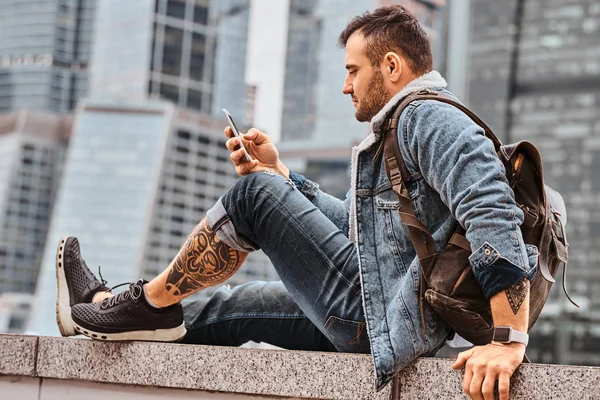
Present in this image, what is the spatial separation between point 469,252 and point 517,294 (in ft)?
0.60

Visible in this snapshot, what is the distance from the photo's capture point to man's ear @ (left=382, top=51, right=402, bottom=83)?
261 centimetres

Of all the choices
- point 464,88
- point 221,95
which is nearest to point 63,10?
point 221,95

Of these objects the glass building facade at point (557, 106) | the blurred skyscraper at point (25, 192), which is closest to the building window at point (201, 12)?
the blurred skyscraper at point (25, 192)

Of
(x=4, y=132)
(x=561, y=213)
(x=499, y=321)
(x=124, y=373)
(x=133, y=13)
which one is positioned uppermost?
(x=133, y=13)

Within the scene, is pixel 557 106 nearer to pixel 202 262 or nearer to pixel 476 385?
pixel 202 262

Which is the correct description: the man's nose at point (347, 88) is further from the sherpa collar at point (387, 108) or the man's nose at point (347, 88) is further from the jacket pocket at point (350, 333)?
the jacket pocket at point (350, 333)

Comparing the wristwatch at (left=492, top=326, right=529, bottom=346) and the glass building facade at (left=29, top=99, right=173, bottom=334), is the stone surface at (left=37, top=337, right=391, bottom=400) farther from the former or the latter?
the glass building facade at (left=29, top=99, right=173, bottom=334)

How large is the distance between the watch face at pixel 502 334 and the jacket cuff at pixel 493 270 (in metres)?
0.09

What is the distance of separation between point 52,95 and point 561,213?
14068 cm

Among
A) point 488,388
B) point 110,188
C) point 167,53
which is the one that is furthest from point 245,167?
point 167,53

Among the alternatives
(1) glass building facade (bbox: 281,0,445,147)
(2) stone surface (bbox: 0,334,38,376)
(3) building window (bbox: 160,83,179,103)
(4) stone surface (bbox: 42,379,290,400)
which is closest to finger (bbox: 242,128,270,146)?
(4) stone surface (bbox: 42,379,290,400)

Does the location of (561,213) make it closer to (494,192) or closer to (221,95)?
(494,192)

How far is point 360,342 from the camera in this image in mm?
2590

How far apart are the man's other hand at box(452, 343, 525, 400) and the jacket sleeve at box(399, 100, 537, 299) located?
0.45ft
